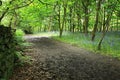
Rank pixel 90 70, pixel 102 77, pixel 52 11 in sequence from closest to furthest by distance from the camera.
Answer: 1. pixel 102 77
2. pixel 90 70
3. pixel 52 11

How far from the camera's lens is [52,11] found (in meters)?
40.2

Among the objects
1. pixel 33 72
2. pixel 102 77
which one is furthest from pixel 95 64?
pixel 33 72

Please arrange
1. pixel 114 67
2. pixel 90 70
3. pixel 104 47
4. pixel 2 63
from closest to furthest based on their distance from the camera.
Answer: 1. pixel 2 63
2. pixel 90 70
3. pixel 114 67
4. pixel 104 47

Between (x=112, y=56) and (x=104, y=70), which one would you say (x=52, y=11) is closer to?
(x=112, y=56)

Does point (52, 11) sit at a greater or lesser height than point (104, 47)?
greater

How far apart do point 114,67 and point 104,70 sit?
1.25 meters

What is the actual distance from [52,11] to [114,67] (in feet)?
93.7

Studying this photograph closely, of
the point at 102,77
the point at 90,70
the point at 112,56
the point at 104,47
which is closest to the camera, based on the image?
the point at 102,77

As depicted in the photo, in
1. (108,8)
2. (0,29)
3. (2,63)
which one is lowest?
(2,63)

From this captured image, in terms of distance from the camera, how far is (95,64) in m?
13.6

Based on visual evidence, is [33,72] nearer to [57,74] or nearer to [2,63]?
[57,74]

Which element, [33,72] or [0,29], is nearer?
[0,29]

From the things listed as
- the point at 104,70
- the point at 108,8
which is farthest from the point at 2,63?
the point at 108,8

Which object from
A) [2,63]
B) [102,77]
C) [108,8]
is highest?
[108,8]
